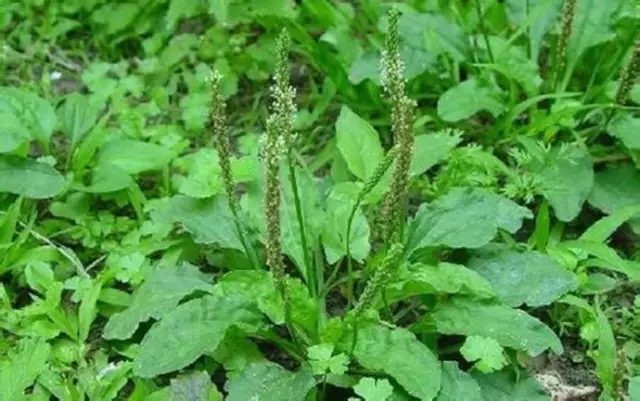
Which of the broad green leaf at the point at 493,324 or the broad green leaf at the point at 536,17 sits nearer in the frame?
the broad green leaf at the point at 493,324

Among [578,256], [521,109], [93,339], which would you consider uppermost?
[521,109]

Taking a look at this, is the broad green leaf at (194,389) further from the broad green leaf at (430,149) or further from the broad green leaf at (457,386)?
the broad green leaf at (430,149)

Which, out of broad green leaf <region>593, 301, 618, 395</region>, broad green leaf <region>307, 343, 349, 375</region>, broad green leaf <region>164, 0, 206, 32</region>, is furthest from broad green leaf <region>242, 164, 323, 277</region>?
broad green leaf <region>164, 0, 206, 32</region>

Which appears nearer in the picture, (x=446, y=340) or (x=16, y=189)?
(x=446, y=340)

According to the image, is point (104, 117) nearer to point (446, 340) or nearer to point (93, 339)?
point (93, 339)

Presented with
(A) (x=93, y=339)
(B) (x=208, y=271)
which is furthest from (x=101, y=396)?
(B) (x=208, y=271)

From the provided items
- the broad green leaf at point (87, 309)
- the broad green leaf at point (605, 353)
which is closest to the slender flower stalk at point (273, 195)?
the broad green leaf at point (87, 309)
